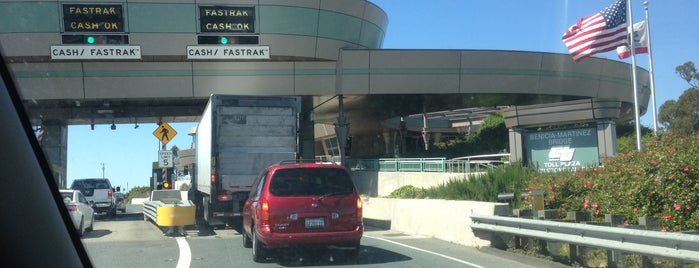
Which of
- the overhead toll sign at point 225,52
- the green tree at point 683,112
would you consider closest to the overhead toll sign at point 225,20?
the overhead toll sign at point 225,52

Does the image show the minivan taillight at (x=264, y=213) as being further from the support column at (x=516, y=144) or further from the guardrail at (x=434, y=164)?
the support column at (x=516, y=144)

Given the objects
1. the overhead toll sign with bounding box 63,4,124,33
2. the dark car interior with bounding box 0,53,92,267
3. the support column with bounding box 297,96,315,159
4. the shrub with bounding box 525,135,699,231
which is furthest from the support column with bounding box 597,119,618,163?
the overhead toll sign with bounding box 63,4,124,33

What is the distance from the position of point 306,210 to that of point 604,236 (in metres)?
4.70

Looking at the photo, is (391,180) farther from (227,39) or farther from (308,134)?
(227,39)

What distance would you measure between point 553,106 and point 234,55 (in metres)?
13.5

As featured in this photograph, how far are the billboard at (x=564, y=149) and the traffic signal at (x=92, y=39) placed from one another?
1724 cm

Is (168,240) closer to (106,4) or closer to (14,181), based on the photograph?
(14,181)

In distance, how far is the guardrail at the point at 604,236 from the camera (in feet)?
26.5

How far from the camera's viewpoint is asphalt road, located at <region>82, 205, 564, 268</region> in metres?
11.3

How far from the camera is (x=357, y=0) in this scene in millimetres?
31656

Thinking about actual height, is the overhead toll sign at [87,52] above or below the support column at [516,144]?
above

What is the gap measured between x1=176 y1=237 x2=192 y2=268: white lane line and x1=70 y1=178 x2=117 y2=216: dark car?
13.1 meters

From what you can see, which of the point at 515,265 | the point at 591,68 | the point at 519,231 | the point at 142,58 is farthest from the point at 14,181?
the point at 591,68

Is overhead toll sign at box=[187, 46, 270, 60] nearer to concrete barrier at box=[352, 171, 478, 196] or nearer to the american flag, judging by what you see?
concrete barrier at box=[352, 171, 478, 196]
